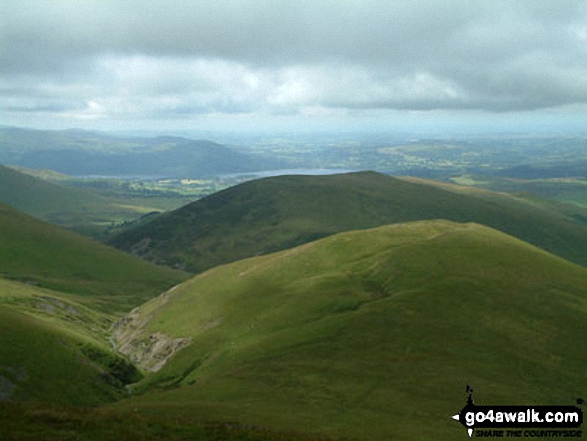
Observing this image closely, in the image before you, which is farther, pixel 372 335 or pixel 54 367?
pixel 54 367

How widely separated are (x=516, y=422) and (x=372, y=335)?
29702 millimetres

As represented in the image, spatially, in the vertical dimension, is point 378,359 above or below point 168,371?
above

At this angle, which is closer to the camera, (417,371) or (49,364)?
(417,371)

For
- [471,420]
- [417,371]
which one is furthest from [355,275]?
[471,420]

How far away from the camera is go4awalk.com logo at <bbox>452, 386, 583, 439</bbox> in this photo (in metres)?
49.3

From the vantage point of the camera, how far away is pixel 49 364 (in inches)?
3290

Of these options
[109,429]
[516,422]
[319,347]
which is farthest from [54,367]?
[516,422]

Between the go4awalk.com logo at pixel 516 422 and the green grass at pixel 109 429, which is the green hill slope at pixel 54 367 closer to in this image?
the green grass at pixel 109 429

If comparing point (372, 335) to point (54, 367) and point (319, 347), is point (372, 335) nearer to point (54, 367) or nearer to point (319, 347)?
point (319, 347)

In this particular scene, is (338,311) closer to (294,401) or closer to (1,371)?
(294,401)

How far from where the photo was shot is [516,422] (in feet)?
172

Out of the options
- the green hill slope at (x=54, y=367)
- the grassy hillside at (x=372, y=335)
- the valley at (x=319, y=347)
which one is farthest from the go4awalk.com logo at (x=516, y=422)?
the green hill slope at (x=54, y=367)

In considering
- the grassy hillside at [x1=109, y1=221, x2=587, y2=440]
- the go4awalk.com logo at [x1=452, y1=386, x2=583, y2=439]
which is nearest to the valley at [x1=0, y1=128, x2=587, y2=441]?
the grassy hillside at [x1=109, y1=221, x2=587, y2=440]

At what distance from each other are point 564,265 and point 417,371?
78.4 m
